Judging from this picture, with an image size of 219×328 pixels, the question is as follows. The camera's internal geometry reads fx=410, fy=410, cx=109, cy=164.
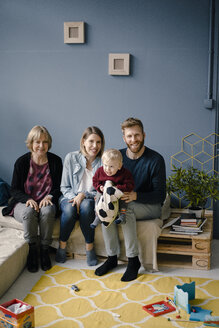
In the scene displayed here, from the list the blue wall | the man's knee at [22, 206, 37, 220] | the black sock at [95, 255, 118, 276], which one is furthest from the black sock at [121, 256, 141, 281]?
the blue wall

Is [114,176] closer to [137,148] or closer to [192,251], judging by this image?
[137,148]

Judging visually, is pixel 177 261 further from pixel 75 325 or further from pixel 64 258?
pixel 75 325

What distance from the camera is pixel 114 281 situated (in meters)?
2.77

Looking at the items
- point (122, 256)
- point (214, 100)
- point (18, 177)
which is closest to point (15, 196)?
point (18, 177)

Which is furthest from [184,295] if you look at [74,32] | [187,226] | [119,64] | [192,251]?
[74,32]

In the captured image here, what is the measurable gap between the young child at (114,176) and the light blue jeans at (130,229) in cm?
7

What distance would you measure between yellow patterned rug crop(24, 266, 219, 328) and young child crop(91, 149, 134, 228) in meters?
0.41

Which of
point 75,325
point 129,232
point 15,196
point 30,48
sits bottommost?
point 75,325

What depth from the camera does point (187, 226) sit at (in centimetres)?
305

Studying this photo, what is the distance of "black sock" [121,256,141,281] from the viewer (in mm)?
2795

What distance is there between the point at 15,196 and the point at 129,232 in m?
0.95

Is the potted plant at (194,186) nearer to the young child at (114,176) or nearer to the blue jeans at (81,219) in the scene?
the young child at (114,176)

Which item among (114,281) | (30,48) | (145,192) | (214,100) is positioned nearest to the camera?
(114,281)

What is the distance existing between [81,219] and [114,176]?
43cm
